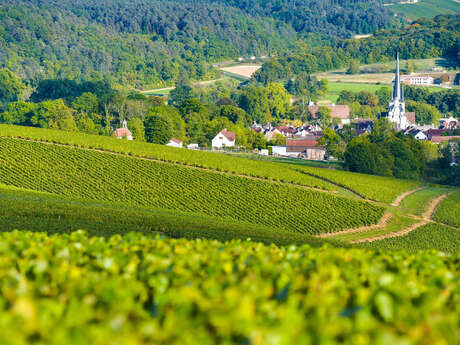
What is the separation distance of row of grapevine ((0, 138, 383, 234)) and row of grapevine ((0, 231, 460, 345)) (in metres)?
34.1

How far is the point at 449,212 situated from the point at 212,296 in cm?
5204

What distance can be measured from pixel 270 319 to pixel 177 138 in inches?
4371

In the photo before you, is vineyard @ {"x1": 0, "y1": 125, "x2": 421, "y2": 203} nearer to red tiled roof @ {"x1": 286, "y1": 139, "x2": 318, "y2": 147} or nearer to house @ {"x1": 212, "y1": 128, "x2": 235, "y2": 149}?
house @ {"x1": 212, "y1": 128, "x2": 235, "y2": 149}

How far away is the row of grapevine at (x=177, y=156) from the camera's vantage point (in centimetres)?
5931

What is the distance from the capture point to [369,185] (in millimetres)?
63062

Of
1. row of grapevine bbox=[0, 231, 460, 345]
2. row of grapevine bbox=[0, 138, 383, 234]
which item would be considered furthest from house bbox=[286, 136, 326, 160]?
row of grapevine bbox=[0, 231, 460, 345]

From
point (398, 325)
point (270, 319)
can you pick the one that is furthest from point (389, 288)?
point (270, 319)

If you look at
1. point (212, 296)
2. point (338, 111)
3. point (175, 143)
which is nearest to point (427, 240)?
point (212, 296)

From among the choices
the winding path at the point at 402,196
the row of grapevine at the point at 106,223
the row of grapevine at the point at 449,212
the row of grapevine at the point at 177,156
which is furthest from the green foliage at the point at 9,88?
the row of grapevine at the point at 106,223

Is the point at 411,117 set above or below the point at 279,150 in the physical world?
below

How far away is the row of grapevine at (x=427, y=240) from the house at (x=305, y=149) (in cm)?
6894

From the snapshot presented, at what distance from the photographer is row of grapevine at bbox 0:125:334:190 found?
195ft

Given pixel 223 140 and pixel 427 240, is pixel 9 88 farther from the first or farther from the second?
pixel 427 240

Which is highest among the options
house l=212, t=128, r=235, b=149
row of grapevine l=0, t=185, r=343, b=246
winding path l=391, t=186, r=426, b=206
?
row of grapevine l=0, t=185, r=343, b=246
